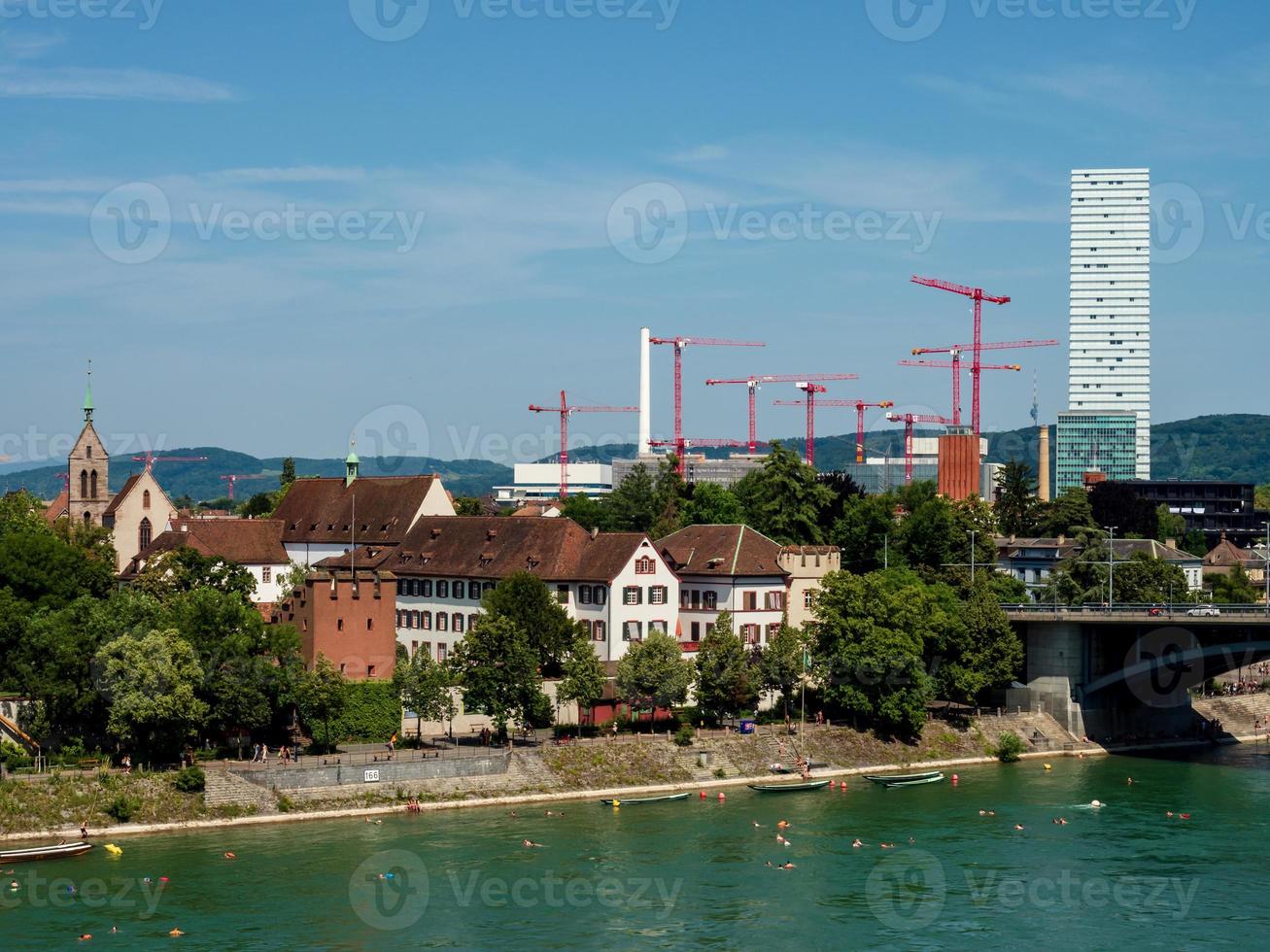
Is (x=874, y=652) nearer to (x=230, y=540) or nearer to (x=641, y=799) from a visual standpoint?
(x=641, y=799)

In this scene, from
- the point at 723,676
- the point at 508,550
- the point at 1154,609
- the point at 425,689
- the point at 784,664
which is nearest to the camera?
the point at 425,689

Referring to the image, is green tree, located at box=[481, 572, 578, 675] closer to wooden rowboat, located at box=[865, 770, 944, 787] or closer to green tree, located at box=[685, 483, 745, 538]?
wooden rowboat, located at box=[865, 770, 944, 787]

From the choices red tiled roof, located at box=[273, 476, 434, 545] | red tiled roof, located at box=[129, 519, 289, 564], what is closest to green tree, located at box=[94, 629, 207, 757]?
red tiled roof, located at box=[129, 519, 289, 564]

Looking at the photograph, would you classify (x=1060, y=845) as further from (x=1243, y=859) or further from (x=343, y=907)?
(x=343, y=907)

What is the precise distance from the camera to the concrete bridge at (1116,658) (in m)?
110

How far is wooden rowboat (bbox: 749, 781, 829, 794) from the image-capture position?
9044 cm

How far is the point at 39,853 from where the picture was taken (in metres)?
71.3

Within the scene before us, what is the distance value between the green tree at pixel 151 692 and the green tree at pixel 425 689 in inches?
448

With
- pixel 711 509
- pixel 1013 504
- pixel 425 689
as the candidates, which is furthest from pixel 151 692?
pixel 1013 504

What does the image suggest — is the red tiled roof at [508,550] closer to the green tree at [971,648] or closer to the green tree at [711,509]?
the green tree at [971,648]

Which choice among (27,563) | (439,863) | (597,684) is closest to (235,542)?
(27,563)

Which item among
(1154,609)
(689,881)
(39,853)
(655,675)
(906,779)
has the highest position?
A: (1154,609)

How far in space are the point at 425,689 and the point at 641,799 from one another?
40.3 ft

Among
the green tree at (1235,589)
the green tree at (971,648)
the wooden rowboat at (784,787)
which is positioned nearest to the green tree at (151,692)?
the wooden rowboat at (784,787)
